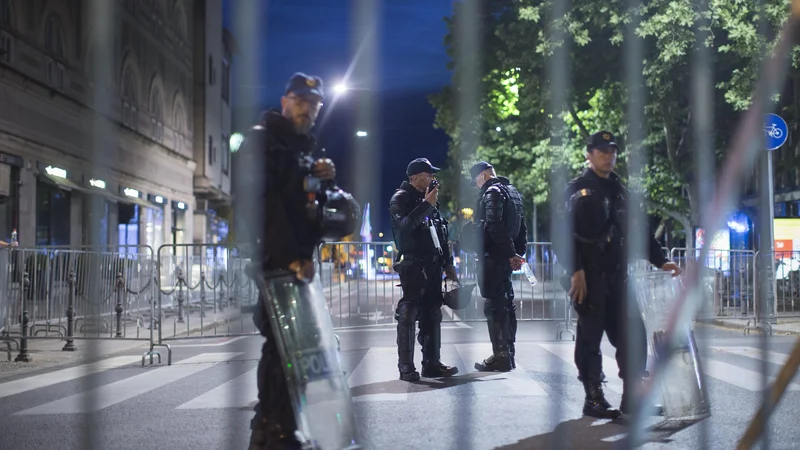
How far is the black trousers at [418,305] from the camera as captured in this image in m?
7.43

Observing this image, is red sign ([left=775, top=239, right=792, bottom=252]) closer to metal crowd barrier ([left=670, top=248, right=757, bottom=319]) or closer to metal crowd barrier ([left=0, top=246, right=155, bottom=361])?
metal crowd barrier ([left=670, top=248, right=757, bottom=319])

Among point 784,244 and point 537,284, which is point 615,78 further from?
point 537,284

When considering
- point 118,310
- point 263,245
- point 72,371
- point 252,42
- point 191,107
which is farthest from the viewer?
point 252,42

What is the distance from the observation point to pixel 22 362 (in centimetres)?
1041

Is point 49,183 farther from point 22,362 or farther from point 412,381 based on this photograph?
point 412,381

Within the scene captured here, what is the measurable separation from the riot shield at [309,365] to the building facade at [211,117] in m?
35.0

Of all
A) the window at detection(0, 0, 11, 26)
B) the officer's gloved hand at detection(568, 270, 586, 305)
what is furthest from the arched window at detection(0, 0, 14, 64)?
the officer's gloved hand at detection(568, 270, 586, 305)

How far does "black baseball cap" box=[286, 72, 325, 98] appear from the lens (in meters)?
4.45

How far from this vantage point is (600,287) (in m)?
5.59

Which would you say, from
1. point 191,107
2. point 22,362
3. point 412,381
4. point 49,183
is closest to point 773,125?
point 412,381

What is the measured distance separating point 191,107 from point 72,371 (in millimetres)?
29331

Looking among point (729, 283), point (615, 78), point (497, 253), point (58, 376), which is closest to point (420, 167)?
point (497, 253)

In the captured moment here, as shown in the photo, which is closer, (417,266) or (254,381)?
(417,266)

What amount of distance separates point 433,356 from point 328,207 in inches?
142
